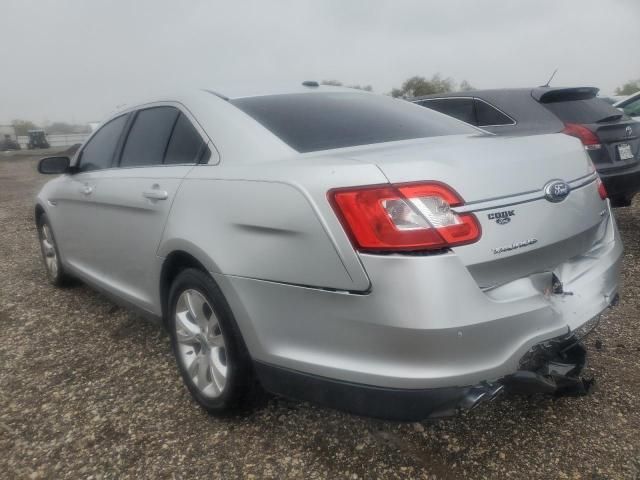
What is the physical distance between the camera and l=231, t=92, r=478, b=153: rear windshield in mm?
2354

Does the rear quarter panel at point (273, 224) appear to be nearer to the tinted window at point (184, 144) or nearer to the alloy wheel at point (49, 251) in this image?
the tinted window at point (184, 144)

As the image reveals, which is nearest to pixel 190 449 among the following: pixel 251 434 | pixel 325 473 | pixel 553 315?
pixel 251 434

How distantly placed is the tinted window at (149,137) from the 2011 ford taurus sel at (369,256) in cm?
16

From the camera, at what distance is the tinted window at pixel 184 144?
8.48ft

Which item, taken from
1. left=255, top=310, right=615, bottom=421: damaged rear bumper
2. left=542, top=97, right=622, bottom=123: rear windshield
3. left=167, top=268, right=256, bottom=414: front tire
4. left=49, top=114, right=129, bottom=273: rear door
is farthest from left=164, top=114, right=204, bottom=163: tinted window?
left=542, top=97, right=622, bottom=123: rear windshield

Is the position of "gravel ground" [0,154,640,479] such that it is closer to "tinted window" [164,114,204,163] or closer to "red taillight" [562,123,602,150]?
"tinted window" [164,114,204,163]

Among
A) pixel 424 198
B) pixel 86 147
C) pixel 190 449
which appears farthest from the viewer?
pixel 86 147

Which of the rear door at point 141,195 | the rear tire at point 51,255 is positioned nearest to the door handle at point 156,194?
the rear door at point 141,195

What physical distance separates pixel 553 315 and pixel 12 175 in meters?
21.9

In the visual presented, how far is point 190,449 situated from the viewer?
2369mm

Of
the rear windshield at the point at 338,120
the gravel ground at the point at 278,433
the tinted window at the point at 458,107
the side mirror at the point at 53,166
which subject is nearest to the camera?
the gravel ground at the point at 278,433

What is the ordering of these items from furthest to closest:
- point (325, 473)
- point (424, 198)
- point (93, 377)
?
point (93, 377), point (325, 473), point (424, 198)

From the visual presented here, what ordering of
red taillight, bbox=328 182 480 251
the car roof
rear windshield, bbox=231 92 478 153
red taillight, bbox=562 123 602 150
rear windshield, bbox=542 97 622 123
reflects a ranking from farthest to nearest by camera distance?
rear windshield, bbox=542 97 622 123 < red taillight, bbox=562 123 602 150 < the car roof < rear windshield, bbox=231 92 478 153 < red taillight, bbox=328 182 480 251

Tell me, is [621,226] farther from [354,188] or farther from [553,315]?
[354,188]
